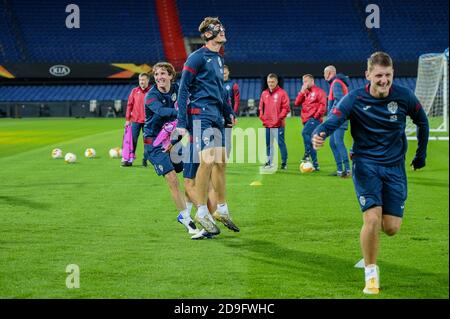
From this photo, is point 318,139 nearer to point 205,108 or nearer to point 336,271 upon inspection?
point 336,271

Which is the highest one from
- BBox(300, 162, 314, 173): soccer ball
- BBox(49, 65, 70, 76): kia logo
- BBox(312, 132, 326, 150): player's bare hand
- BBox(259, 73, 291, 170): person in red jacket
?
BBox(49, 65, 70, 76): kia logo

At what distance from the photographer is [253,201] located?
11461mm

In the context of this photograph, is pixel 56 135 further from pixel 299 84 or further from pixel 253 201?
pixel 299 84

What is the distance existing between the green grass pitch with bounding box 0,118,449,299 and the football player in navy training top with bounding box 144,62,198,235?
457 mm

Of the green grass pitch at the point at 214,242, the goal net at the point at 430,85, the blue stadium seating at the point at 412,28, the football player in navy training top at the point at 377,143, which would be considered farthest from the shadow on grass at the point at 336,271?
the blue stadium seating at the point at 412,28

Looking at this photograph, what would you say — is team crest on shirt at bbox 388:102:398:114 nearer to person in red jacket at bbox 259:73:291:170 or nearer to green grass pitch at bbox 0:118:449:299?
green grass pitch at bbox 0:118:449:299

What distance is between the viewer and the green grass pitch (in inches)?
247

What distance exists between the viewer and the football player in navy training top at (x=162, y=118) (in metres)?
9.06

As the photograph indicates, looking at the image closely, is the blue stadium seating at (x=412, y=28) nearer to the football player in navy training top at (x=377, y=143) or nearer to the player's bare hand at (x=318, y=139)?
the football player in navy training top at (x=377, y=143)

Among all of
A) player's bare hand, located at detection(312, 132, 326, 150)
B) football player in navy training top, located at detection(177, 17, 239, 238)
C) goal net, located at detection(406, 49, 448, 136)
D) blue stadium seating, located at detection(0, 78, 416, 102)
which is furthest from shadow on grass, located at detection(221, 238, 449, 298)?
blue stadium seating, located at detection(0, 78, 416, 102)

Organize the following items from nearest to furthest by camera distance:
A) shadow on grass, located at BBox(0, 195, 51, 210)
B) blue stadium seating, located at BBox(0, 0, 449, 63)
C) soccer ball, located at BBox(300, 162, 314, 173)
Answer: shadow on grass, located at BBox(0, 195, 51, 210) → soccer ball, located at BBox(300, 162, 314, 173) → blue stadium seating, located at BBox(0, 0, 449, 63)

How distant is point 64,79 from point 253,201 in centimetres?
3859

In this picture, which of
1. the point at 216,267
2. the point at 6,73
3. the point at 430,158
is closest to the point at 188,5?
the point at 6,73

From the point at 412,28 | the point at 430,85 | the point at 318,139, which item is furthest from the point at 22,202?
the point at 412,28
